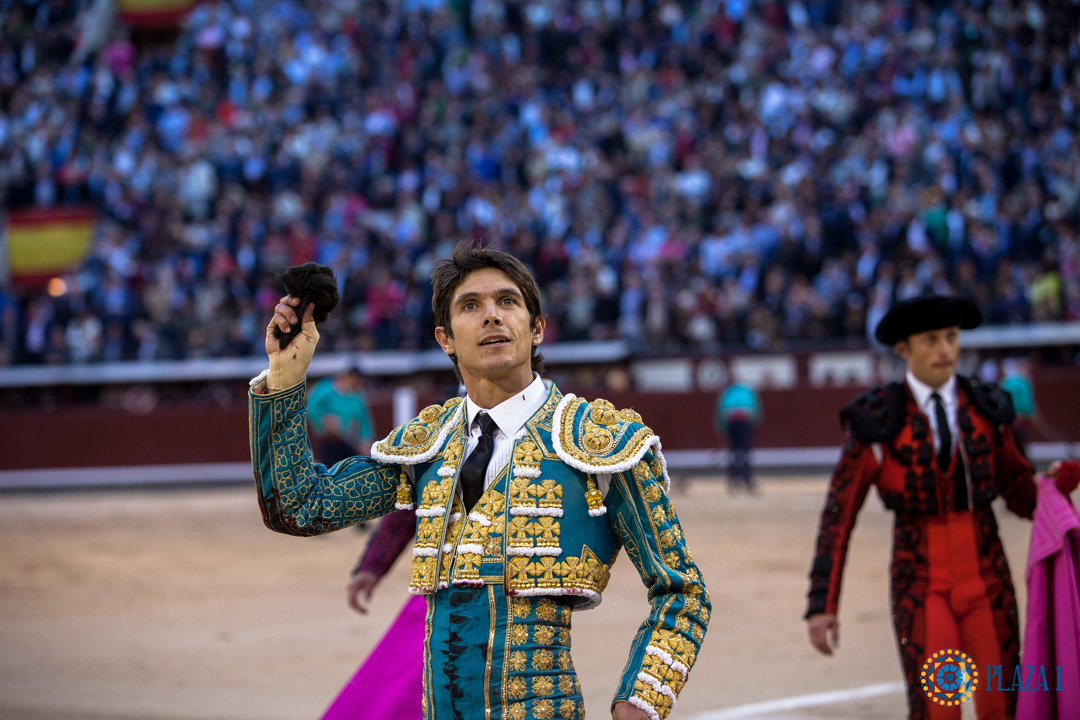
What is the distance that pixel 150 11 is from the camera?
22047 mm

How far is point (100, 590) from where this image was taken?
7.39 metres

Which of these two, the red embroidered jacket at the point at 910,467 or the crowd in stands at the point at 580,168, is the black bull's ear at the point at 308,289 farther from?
the crowd in stands at the point at 580,168

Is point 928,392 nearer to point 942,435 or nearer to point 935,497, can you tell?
point 942,435

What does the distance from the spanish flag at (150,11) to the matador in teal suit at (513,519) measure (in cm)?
2199

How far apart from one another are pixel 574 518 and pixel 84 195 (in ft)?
55.4

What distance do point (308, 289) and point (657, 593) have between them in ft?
2.56

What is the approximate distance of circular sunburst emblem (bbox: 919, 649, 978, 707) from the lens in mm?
2803

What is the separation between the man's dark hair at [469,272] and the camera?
2.08 m

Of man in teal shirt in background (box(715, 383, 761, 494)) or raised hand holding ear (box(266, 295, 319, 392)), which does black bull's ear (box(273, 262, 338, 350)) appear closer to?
raised hand holding ear (box(266, 295, 319, 392))

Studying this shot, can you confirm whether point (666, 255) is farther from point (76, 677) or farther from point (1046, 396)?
point (76, 677)

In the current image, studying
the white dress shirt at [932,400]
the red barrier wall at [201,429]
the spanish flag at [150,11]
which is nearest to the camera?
the white dress shirt at [932,400]

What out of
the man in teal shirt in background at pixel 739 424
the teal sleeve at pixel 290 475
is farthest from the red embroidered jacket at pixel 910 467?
the man in teal shirt in background at pixel 739 424

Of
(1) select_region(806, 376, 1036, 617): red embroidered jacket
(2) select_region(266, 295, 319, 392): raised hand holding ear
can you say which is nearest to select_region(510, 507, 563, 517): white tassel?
(2) select_region(266, 295, 319, 392): raised hand holding ear

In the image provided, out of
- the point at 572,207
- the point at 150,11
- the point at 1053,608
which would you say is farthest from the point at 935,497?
the point at 150,11
